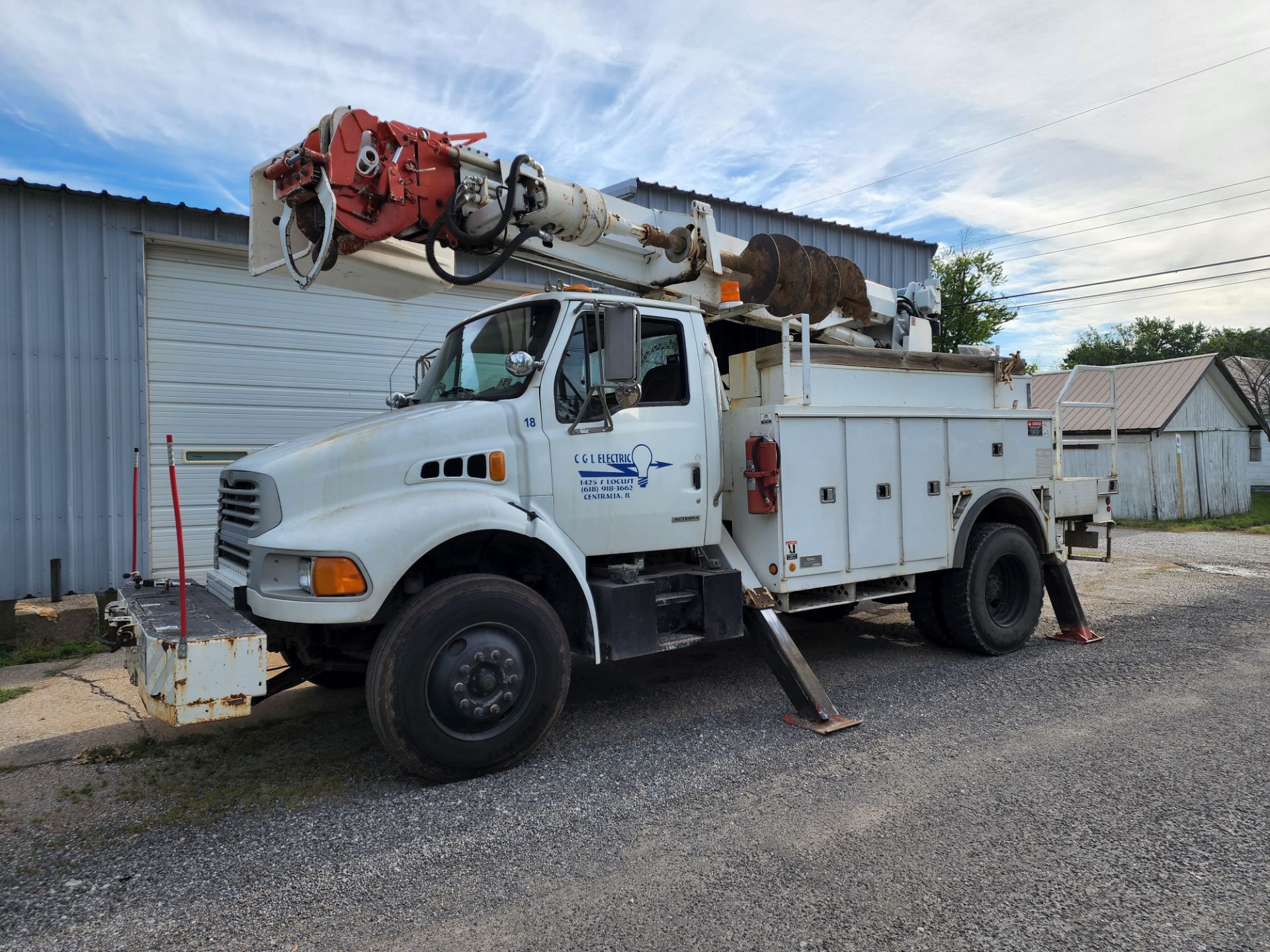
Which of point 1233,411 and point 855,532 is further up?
point 1233,411

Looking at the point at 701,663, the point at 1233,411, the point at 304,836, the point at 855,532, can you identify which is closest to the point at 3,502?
the point at 304,836

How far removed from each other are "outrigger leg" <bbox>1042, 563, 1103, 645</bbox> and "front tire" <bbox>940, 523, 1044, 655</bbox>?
0.34 meters

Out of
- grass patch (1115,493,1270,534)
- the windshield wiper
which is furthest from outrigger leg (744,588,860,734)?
grass patch (1115,493,1270,534)

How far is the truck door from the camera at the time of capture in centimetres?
487

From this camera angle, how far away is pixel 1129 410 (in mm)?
24297

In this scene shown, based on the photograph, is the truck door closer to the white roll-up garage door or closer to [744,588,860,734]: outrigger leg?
[744,588,860,734]: outrigger leg

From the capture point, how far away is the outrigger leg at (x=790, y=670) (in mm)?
5125

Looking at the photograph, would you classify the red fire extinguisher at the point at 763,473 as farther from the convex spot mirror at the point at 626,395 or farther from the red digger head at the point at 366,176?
the red digger head at the point at 366,176

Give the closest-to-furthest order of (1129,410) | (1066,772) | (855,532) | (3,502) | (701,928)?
(701,928) < (1066,772) < (855,532) < (3,502) < (1129,410)

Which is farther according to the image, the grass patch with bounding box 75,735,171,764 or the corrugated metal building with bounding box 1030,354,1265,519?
the corrugated metal building with bounding box 1030,354,1265,519

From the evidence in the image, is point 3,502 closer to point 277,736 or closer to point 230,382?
point 230,382

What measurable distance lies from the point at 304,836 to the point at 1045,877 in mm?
3150

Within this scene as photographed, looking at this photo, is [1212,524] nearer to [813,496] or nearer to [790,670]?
[813,496]

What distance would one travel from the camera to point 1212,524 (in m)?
20.9
